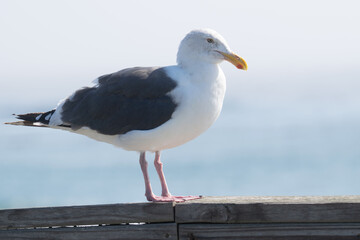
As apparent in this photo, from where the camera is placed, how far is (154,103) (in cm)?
545

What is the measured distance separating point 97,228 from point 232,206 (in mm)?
953

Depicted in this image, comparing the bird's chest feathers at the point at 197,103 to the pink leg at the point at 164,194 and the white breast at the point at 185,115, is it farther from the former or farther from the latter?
the pink leg at the point at 164,194

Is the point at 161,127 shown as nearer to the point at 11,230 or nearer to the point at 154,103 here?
the point at 154,103

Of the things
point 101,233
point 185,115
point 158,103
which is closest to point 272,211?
point 101,233

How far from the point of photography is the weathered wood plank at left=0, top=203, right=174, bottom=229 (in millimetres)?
4219

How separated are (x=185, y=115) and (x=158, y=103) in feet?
1.02

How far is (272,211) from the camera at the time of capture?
4031mm

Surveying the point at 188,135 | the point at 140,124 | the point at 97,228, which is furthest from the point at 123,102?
the point at 97,228

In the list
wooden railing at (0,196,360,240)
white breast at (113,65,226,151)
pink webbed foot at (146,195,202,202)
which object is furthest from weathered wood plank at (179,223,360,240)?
white breast at (113,65,226,151)

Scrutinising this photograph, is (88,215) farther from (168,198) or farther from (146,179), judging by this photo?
(146,179)

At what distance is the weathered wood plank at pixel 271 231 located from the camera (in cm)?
395

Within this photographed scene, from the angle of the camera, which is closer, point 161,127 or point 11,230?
point 11,230

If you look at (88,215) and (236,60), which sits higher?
(236,60)

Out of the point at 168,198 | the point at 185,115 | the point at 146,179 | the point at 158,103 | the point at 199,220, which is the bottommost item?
the point at 199,220
